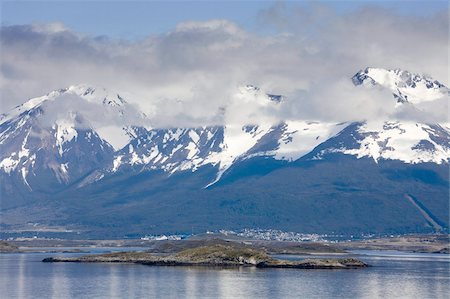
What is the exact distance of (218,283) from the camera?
160500mm

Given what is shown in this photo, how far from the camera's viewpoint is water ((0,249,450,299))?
14538 cm

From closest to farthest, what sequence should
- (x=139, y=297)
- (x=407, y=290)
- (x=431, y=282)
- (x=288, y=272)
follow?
1. (x=139, y=297)
2. (x=407, y=290)
3. (x=431, y=282)
4. (x=288, y=272)

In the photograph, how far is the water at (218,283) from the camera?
14538 cm

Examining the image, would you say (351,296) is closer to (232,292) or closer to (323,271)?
(232,292)

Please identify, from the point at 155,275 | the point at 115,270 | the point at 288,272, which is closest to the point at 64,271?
the point at 115,270

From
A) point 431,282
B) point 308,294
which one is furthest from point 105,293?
point 431,282

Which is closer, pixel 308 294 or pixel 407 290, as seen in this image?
pixel 308 294

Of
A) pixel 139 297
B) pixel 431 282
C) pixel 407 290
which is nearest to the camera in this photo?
pixel 139 297

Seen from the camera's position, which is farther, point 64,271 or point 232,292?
point 64,271

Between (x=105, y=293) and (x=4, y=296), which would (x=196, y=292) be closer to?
(x=105, y=293)

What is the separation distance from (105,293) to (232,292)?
639 inches

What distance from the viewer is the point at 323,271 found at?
197 metres

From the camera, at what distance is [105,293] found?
473 feet

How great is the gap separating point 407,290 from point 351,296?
14293mm
